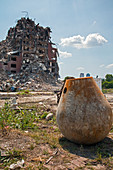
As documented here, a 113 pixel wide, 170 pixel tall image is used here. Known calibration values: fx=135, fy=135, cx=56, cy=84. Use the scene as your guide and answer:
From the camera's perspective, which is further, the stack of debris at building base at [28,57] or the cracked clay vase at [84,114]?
the stack of debris at building base at [28,57]

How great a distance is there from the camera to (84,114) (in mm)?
2967

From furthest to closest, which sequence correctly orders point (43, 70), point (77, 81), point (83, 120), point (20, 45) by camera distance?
point (20, 45) → point (43, 70) → point (77, 81) → point (83, 120)

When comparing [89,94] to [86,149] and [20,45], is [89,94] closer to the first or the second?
[86,149]

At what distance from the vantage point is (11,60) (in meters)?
38.8

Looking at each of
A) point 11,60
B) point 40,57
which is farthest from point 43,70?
point 11,60

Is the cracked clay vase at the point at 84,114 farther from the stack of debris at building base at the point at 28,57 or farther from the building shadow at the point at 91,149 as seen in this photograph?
the stack of debris at building base at the point at 28,57

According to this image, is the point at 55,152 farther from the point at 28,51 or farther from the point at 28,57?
the point at 28,51

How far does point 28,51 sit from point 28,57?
2050 mm

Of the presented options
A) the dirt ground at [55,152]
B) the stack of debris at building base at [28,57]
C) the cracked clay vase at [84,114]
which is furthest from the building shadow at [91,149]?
the stack of debris at building base at [28,57]

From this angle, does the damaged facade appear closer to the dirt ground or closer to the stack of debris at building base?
the stack of debris at building base

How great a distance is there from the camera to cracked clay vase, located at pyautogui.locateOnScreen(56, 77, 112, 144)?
2932 millimetres

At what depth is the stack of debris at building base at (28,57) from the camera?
112 ft

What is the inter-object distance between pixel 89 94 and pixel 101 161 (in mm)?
1340

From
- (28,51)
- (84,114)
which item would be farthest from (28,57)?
(84,114)
